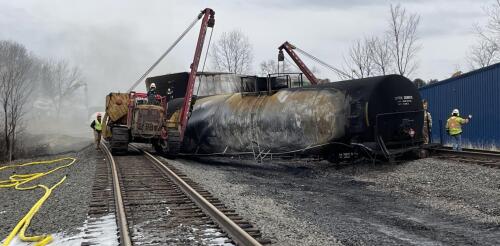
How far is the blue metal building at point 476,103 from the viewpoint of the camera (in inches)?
725

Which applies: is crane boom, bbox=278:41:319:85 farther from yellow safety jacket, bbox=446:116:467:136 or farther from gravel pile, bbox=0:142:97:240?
gravel pile, bbox=0:142:97:240

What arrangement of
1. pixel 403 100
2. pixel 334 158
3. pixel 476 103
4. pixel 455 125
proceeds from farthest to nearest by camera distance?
pixel 476 103 < pixel 455 125 < pixel 334 158 < pixel 403 100

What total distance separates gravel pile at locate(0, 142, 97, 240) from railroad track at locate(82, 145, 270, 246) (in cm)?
31

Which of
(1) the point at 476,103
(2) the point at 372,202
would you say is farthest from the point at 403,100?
(1) the point at 476,103

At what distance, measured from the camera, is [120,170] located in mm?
12859

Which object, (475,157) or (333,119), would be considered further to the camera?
(475,157)

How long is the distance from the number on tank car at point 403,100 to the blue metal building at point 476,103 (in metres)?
5.61

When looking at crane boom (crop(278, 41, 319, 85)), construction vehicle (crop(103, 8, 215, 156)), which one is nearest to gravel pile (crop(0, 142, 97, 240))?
construction vehicle (crop(103, 8, 215, 156))

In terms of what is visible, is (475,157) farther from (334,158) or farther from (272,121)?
(272,121)

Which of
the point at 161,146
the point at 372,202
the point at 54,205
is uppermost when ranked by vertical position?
the point at 161,146

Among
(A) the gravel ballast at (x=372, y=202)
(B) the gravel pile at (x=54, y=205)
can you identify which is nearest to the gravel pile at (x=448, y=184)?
(A) the gravel ballast at (x=372, y=202)

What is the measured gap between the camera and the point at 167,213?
727 centimetres

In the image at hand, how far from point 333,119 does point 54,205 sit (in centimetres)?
728

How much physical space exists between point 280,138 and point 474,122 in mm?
10449
